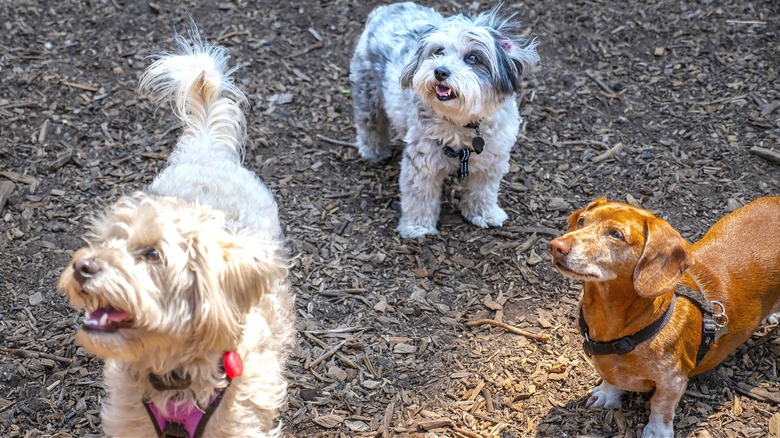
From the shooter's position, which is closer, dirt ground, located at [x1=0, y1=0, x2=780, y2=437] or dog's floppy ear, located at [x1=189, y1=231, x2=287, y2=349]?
dog's floppy ear, located at [x1=189, y1=231, x2=287, y2=349]

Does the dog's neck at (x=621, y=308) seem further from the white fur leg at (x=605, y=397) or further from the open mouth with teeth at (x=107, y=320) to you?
the open mouth with teeth at (x=107, y=320)

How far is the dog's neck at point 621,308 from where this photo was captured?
149 inches

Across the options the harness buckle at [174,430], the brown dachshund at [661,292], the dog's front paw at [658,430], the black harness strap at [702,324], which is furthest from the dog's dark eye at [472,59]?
the harness buckle at [174,430]

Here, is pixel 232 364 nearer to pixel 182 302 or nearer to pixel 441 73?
pixel 182 302

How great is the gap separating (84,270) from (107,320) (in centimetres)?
22

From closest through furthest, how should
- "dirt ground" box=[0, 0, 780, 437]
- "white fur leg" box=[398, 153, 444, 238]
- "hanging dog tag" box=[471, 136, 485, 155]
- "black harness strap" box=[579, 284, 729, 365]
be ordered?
"black harness strap" box=[579, 284, 729, 365] → "dirt ground" box=[0, 0, 780, 437] → "hanging dog tag" box=[471, 136, 485, 155] → "white fur leg" box=[398, 153, 444, 238]

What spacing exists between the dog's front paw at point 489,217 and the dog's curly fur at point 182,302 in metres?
2.31

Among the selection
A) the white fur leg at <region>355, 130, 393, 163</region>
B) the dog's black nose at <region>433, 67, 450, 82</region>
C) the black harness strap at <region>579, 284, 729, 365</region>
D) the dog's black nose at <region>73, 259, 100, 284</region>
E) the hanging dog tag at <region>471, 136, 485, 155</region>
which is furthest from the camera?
the white fur leg at <region>355, 130, 393, 163</region>

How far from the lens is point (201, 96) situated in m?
4.34

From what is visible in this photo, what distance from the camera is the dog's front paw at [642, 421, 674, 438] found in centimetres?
406

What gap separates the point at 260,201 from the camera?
13.8 ft

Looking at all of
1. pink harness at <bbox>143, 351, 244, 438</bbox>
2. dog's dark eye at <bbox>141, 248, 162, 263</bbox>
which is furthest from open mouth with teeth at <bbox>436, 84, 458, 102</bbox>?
dog's dark eye at <bbox>141, 248, 162, 263</bbox>

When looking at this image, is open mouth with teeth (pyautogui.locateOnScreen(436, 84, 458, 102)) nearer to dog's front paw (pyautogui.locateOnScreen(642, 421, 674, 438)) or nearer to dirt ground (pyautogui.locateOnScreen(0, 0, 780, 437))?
dirt ground (pyautogui.locateOnScreen(0, 0, 780, 437))

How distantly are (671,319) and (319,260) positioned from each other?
8.40ft
